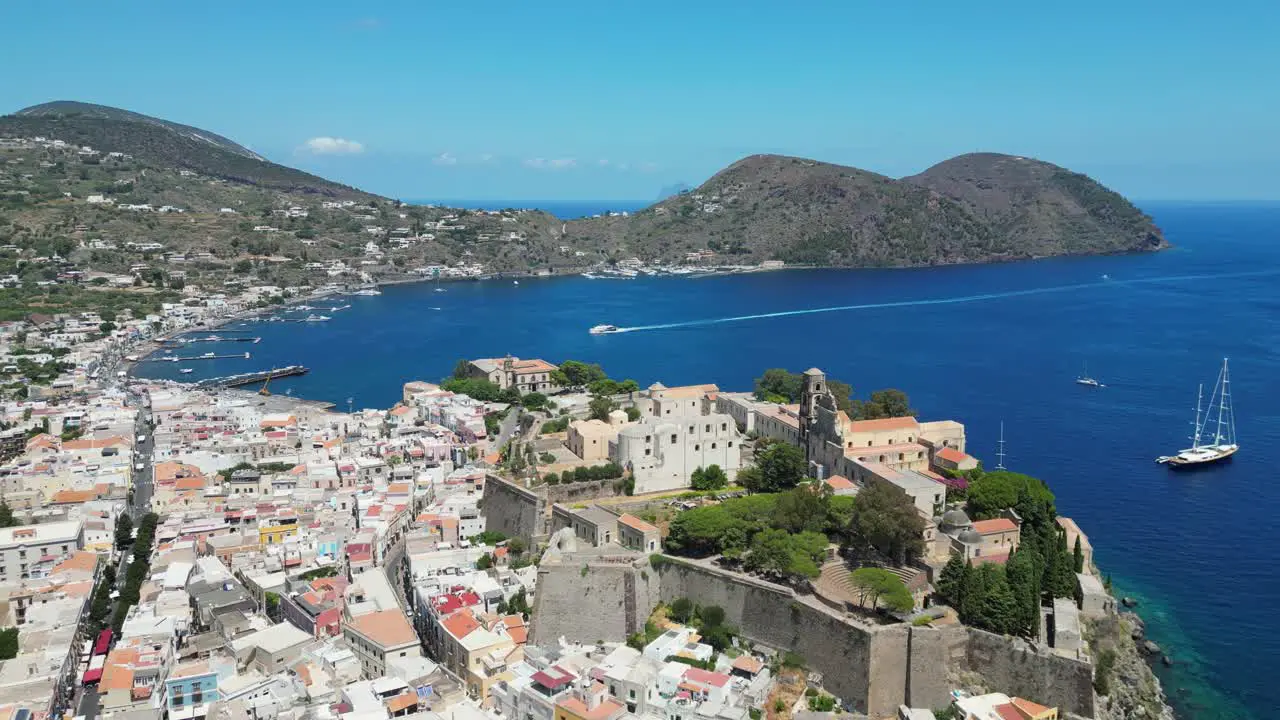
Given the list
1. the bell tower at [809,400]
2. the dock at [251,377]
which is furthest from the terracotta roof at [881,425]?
the dock at [251,377]

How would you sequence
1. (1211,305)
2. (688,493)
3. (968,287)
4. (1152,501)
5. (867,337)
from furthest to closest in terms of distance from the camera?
(968,287) < (1211,305) < (867,337) < (1152,501) < (688,493)

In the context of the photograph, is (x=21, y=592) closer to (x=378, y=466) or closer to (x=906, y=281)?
(x=378, y=466)

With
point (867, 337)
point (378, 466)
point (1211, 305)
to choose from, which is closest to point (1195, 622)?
point (378, 466)

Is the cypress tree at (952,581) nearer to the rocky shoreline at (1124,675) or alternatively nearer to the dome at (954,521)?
the dome at (954,521)

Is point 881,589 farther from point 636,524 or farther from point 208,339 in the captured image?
point 208,339

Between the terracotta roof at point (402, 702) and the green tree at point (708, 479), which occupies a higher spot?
the green tree at point (708, 479)

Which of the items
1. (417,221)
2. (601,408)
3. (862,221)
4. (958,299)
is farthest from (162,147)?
(601,408)

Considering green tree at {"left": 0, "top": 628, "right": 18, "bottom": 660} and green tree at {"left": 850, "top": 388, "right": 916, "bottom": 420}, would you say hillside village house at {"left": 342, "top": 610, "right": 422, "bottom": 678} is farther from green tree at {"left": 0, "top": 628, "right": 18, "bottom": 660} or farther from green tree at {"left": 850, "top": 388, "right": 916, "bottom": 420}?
green tree at {"left": 850, "top": 388, "right": 916, "bottom": 420}
